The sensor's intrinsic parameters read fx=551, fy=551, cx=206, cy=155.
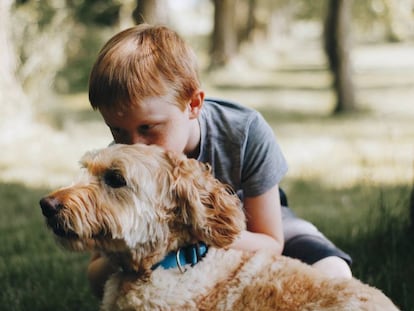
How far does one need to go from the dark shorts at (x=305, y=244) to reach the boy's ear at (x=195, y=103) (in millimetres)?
Result: 914

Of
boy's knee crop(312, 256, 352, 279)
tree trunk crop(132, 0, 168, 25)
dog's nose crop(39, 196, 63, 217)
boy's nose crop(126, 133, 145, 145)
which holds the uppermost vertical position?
tree trunk crop(132, 0, 168, 25)

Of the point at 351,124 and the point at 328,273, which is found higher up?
the point at 328,273

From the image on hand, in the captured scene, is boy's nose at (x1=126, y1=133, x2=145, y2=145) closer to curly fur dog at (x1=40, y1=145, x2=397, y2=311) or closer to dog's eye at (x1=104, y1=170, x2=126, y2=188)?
curly fur dog at (x1=40, y1=145, x2=397, y2=311)

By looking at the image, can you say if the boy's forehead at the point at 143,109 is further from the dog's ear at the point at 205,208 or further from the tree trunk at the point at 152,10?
the tree trunk at the point at 152,10

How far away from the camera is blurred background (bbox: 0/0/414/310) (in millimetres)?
3730

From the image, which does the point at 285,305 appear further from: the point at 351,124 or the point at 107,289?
the point at 351,124

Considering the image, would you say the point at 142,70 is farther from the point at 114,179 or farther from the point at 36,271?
the point at 36,271

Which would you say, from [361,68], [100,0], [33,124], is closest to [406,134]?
[33,124]

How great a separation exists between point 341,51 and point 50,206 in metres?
10.5

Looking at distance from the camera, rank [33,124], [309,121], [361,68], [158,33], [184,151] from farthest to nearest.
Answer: [361,68] < [309,121] < [33,124] < [184,151] < [158,33]

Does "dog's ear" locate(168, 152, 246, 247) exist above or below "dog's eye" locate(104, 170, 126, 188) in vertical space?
below

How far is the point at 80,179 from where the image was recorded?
2.30 metres

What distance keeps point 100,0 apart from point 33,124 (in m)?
10.3

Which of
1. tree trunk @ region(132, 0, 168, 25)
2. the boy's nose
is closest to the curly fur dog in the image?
the boy's nose
